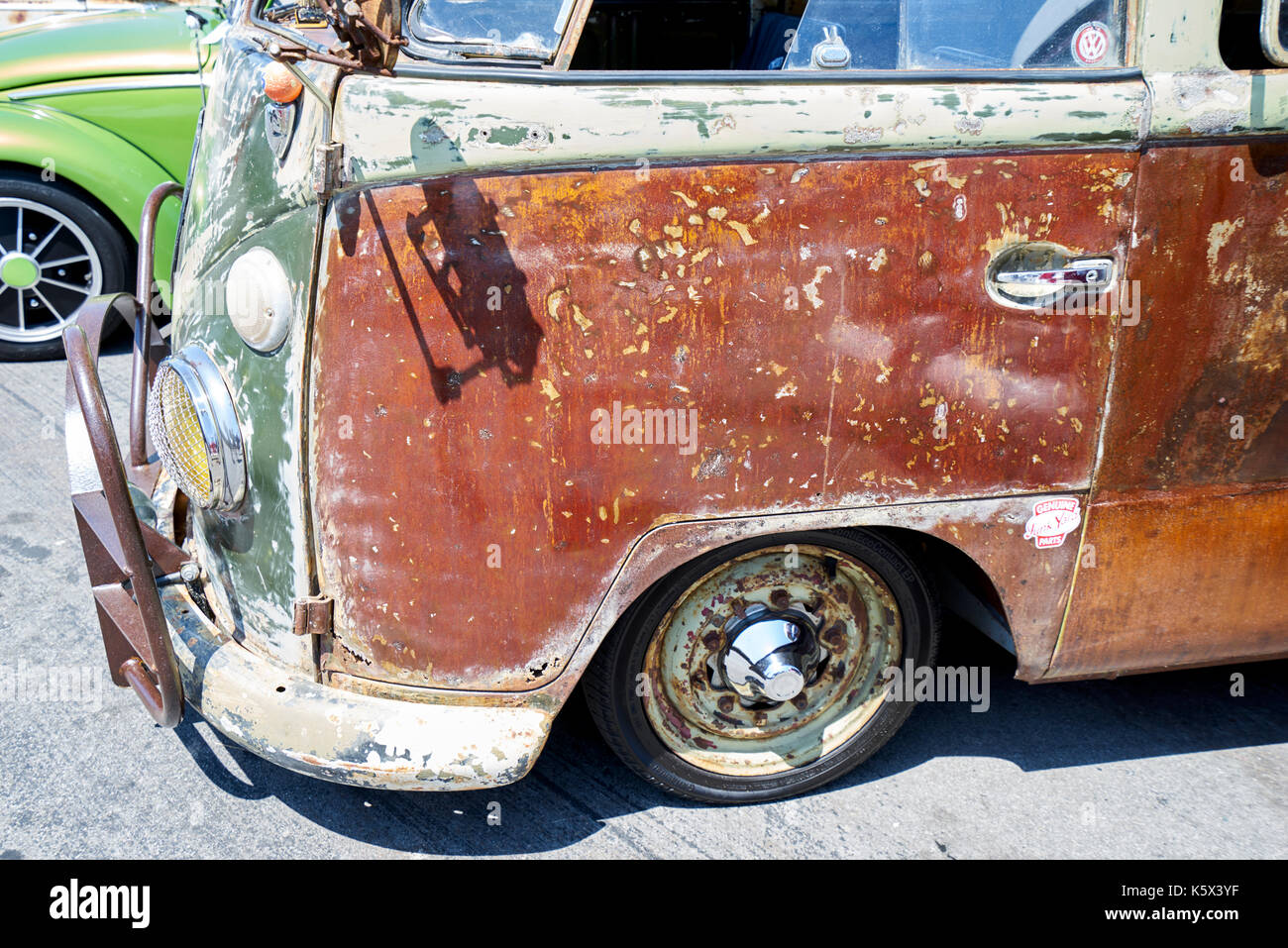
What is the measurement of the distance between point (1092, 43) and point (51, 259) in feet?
14.3

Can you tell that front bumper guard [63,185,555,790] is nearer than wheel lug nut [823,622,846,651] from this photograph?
Yes

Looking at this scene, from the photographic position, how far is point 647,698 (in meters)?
2.48

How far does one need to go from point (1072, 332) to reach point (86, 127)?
4216 millimetres

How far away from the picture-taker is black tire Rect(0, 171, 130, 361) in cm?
472

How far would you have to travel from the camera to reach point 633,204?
77.5 inches

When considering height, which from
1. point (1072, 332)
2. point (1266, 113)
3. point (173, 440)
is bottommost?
point (173, 440)

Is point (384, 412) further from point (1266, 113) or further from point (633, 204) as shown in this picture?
point (1266, 113)

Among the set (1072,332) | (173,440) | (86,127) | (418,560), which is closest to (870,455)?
(1072,332)

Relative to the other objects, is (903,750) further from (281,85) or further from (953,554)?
(281,85)

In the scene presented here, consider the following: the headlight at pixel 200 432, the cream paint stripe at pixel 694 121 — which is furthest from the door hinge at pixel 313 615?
the cream paint stripe at pixel 694 121

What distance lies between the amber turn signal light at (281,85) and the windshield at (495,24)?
253 millimetres

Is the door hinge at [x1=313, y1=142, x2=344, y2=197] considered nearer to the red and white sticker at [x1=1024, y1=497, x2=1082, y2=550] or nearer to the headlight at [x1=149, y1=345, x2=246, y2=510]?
the headlight at [x1=149, y1=345, x2=246, y2=510]

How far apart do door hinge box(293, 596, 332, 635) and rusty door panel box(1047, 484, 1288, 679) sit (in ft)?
5.02

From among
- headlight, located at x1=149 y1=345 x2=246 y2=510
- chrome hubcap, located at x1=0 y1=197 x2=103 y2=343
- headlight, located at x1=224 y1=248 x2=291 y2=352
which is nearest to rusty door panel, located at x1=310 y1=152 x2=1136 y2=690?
headlight, located at x1=224 y1=248 x2=291 y2=352
